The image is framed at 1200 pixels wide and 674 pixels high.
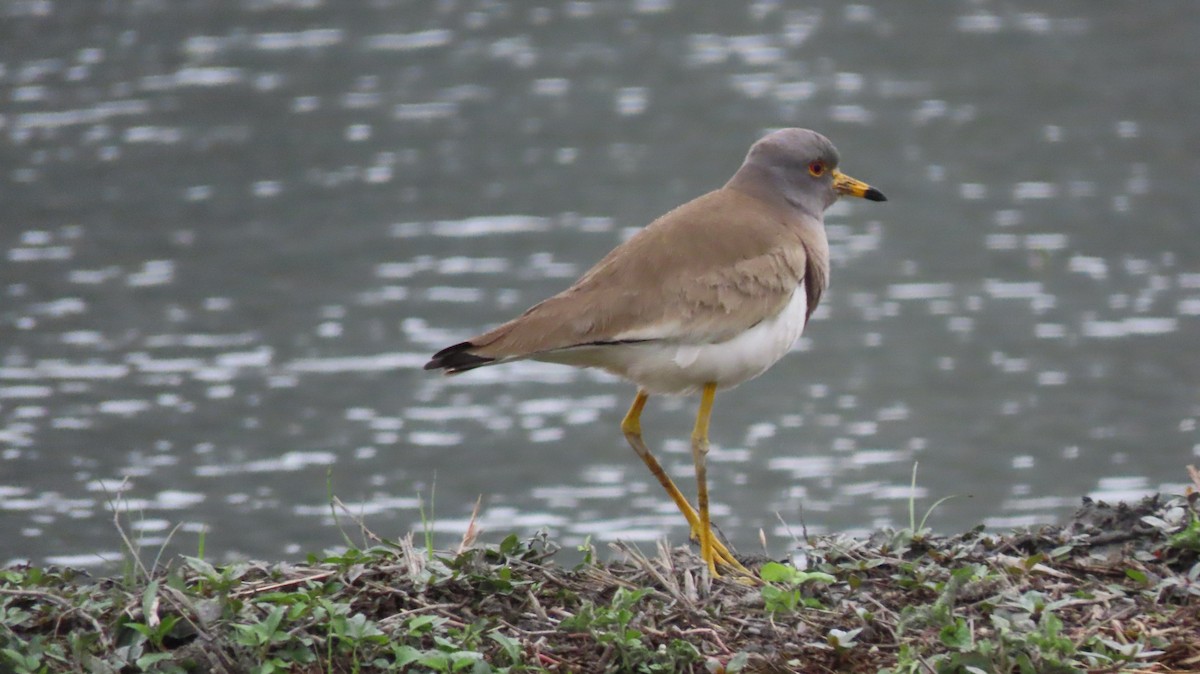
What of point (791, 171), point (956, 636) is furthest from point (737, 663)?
point (791, 171)

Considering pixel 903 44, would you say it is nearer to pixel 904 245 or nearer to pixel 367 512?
pixel 904 245

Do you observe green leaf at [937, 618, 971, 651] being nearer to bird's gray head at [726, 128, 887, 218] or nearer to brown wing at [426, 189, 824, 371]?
brown wing at [426, 189, 824, 371]

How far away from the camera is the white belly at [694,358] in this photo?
6.13m

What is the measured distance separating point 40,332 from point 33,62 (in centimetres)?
766

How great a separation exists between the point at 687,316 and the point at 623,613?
1.48 m

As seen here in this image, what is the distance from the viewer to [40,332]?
1451cm

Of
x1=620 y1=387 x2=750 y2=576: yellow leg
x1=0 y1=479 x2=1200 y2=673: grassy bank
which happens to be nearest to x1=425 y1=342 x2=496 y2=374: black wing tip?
x1=0 y1=479 x2=1200 y2=673: grassy bank

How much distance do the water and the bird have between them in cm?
158

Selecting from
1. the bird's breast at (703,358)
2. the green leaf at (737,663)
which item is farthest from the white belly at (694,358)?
the green leaf at (737,663)

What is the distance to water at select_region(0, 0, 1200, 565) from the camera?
11914 mm

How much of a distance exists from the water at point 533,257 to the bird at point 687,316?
1.58 metres

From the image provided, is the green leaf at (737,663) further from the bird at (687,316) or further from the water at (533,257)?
the water at (533,257)

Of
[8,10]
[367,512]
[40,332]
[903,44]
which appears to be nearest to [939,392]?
[367,512]

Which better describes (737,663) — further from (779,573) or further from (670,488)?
(670,488)
